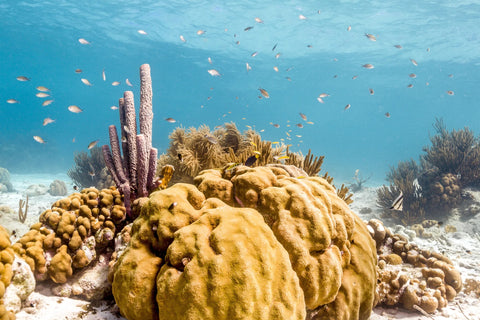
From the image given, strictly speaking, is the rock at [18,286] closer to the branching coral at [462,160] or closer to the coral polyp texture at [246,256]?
the coral polyp texture at [246,256]

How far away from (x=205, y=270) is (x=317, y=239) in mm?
1125

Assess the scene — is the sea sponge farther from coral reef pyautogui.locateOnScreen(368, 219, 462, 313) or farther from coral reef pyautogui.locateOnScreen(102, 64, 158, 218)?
coral reef pyautogui.locateOnScreen(102, 64, 158, 218)

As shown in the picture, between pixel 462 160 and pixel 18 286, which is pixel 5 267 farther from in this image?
pixel 462 160

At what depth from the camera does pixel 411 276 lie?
3998 mm

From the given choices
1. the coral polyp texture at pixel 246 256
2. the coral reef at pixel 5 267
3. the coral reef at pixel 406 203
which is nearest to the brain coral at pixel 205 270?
the coral polyp texture at pixel 246 256

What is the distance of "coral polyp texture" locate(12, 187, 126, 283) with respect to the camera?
2885mm

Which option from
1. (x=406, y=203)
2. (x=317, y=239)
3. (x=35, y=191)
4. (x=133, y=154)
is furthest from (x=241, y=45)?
(x=317, y=239)

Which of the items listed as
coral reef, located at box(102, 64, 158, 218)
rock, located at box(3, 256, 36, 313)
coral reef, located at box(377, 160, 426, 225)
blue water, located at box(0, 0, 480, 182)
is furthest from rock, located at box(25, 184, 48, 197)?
coral reef, located at box(377, 160, 426, 225)

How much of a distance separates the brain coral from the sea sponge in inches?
10.8

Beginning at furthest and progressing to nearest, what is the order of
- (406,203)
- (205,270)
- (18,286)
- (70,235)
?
(406,203), (70,235), (18,286), (205,270)

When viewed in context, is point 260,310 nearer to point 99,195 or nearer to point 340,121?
point 99,195

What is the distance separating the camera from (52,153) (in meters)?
44.1

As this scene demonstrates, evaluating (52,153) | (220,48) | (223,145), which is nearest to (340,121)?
(220,48)

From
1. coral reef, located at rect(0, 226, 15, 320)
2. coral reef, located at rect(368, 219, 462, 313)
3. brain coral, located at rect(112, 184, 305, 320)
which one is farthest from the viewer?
coral reef, located at rect(368, 219, 462, 313)
